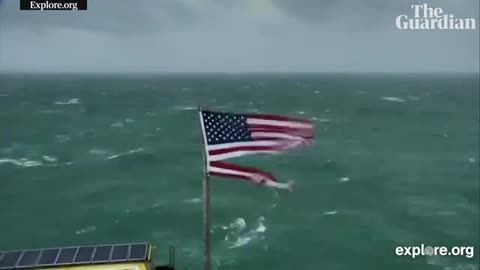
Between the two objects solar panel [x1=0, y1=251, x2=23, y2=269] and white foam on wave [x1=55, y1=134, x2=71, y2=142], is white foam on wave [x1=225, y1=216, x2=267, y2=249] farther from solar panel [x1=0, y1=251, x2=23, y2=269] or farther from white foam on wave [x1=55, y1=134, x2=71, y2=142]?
white foam on wave [x1=55, y1=134, x2=71, y2=142]

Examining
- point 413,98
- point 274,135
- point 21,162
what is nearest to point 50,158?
point 21,162

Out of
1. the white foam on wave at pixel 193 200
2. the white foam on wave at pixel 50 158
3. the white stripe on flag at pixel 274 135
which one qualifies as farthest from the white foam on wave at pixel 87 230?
the white stripe on flag at pixel 274 135

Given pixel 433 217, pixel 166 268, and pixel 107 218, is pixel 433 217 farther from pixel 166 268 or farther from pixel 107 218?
pixel 166 268

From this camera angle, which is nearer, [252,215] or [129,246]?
[129,246]

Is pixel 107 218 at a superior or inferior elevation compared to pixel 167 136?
inferior

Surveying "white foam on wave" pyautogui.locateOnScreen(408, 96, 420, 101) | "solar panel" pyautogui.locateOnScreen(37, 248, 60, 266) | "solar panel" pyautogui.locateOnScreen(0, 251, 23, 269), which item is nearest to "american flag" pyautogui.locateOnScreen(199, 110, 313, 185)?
"solar panel" pyautogui.locateOnScreen(37, 248, 60, 266)

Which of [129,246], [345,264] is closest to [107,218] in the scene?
[345,264]
